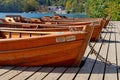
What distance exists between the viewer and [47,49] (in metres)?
6.18

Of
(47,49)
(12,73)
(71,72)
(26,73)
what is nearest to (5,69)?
(12,73)

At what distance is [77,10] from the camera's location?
305 ft

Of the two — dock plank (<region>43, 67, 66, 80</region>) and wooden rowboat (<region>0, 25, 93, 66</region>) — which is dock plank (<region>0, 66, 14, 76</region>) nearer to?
wooden rowboat (<region>0, 25, 93, 66</region>)

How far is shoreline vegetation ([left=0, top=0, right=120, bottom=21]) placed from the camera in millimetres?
29859

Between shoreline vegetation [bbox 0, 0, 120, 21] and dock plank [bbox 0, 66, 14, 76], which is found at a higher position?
dock plank [bbox 0, 66, 14, 76]

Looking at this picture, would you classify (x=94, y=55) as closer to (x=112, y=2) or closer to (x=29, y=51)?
(x=29, y=51)

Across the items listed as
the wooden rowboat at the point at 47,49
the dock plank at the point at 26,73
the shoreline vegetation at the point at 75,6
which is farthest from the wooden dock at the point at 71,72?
the shoreline vegetation at the point at 75,6

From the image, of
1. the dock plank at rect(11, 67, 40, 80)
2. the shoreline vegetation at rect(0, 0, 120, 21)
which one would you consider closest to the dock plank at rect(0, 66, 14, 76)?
the dock plank at rect(11, 67, 40, 80)

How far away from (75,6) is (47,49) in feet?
291

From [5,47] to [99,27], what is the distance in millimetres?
5593

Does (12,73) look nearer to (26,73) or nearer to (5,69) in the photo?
(26,73)

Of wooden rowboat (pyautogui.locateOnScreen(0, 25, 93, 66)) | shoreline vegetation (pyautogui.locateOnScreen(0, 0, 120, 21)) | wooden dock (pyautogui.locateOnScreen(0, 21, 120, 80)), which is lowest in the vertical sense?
shoreline vegetation (pyautogui.locateOnScreen(0, 0, 120, 21))

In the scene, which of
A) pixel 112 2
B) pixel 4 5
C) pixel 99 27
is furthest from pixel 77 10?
pixel 99 27

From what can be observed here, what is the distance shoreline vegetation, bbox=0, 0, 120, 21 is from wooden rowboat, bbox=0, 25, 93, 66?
74.6ft
